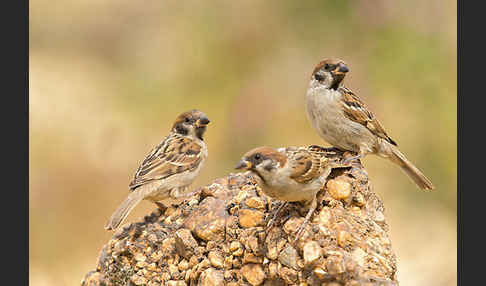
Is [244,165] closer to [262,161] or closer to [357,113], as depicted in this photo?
[262,161]

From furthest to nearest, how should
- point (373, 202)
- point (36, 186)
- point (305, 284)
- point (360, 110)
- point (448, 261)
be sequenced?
1. point (36, 186)
2. point (448, 261)
3. point (360, 110)
4. point (373, 202)
5. point (305, 284)

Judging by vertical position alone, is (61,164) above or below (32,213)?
above

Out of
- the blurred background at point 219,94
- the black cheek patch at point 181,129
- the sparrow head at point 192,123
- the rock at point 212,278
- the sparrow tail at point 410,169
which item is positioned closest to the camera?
the rock at point 212,278

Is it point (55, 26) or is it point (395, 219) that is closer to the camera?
point (395, 219)

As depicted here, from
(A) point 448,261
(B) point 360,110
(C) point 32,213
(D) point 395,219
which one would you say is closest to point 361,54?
(D) point 395,219

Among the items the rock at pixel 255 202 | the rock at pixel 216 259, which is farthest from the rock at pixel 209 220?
the rock at pixel 255 202

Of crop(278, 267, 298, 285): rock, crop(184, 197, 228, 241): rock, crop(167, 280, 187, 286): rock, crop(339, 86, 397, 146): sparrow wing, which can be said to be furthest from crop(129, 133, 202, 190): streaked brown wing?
crop(278, 267, 298, 285): rock

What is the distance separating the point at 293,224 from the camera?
182 inches

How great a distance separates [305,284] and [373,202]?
1088mm

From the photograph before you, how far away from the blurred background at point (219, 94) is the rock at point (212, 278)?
157 inches

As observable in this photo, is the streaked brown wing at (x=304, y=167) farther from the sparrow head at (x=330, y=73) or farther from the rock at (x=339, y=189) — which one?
the sparrow head at (x=330, y=73)

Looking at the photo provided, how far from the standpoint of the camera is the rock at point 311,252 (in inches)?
172

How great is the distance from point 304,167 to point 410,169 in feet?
6.47

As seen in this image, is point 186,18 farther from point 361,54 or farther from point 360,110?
point 360,110
